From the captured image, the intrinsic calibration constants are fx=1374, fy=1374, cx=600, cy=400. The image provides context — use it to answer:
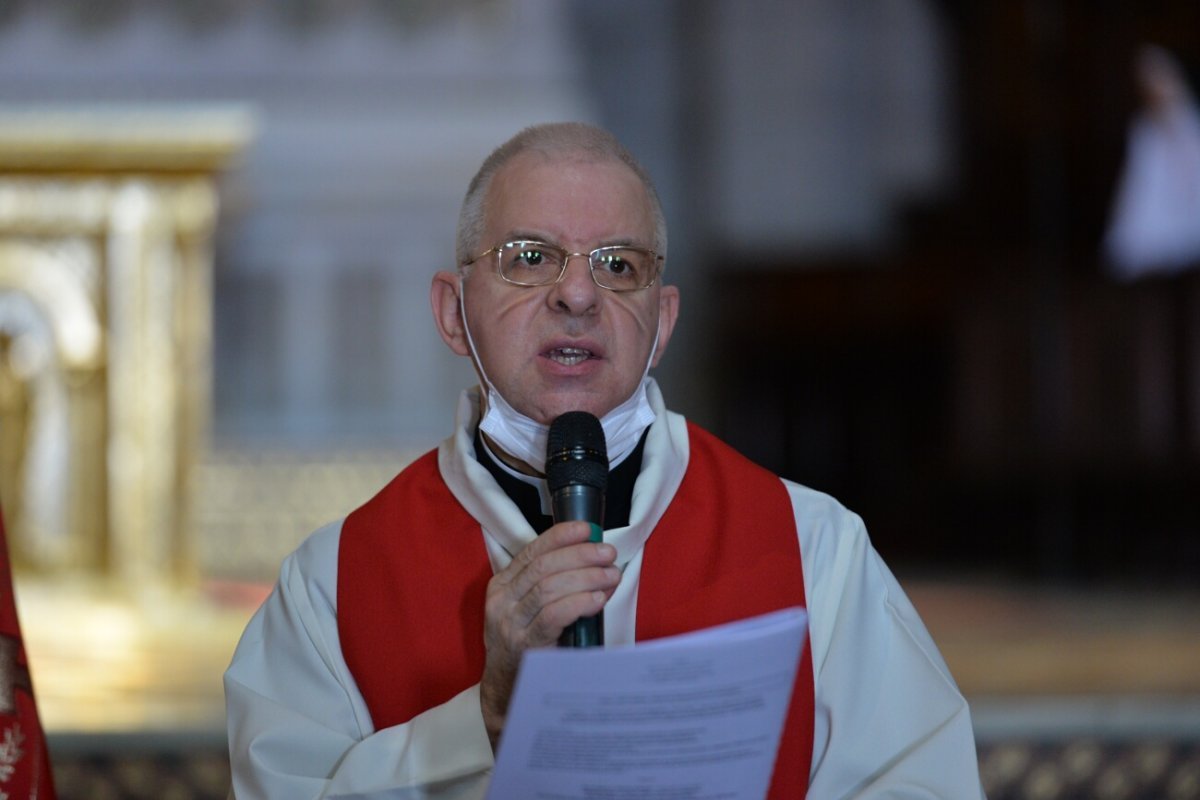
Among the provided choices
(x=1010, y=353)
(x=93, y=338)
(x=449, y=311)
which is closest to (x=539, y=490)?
(x=449, y=311)

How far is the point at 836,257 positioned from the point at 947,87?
1.54 meters

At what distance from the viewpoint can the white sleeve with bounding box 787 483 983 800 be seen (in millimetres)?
1636

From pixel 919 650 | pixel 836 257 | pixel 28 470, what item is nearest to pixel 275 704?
pixel 919 650

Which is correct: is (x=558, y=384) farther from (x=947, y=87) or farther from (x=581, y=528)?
(x=947, y=87)

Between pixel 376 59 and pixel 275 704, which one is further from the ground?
pixel 376 59

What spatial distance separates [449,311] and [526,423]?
211mm

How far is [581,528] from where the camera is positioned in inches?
52.2

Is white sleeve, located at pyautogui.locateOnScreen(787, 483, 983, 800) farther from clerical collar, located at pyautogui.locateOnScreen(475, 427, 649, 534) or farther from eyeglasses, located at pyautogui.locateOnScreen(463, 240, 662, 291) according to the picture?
eyeglasses, located at pyautogui.locateOnScreen(463, 240, 662, 291)

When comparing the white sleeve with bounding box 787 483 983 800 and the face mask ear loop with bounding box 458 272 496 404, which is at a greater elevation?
the face mask ear loop with bounding box 458 272 496 404

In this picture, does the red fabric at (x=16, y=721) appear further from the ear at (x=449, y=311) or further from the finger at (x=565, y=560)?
the finger at (x=565, y=560)

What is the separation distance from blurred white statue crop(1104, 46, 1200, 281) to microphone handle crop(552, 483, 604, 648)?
731cm

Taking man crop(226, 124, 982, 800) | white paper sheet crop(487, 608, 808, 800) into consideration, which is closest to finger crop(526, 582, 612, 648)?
white paper sheet crop(487, 608, 808, 800)

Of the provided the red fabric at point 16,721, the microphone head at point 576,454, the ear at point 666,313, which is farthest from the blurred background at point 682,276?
the microphone head at point 576,454

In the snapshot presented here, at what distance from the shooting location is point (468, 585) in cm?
179
